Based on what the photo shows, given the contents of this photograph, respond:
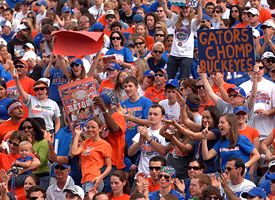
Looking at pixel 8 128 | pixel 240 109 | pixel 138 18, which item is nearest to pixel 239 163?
pixel 240 109

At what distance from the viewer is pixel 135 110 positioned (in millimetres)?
17594

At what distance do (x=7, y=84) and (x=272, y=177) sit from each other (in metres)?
6.22

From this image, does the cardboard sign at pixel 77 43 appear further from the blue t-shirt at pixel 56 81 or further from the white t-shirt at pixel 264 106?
the white t-shirt at pixel 264 106

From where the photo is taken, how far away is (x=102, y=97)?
1678 centimetres

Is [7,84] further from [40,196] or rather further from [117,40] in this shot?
[40,196]

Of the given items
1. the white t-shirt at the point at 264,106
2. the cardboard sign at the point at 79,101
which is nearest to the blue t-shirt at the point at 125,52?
the cardboard sign at the point at 79,101

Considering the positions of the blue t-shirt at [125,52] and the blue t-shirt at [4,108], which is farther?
the blue t-shirt at [125,52]

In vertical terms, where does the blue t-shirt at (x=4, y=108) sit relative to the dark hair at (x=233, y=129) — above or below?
below

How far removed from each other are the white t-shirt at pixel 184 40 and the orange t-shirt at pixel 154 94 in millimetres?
1859

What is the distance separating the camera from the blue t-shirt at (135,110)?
1741 cm

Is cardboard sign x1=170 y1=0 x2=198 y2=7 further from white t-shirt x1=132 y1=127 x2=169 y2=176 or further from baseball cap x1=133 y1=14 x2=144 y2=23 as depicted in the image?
white t-shirt x1=132 y1=127 x2=169 y2=176

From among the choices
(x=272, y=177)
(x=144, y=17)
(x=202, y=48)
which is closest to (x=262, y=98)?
(x=202, y=48)

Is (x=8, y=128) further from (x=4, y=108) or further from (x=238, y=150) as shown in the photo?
(x=238, y=150)

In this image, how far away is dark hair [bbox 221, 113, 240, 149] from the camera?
15.3 m
